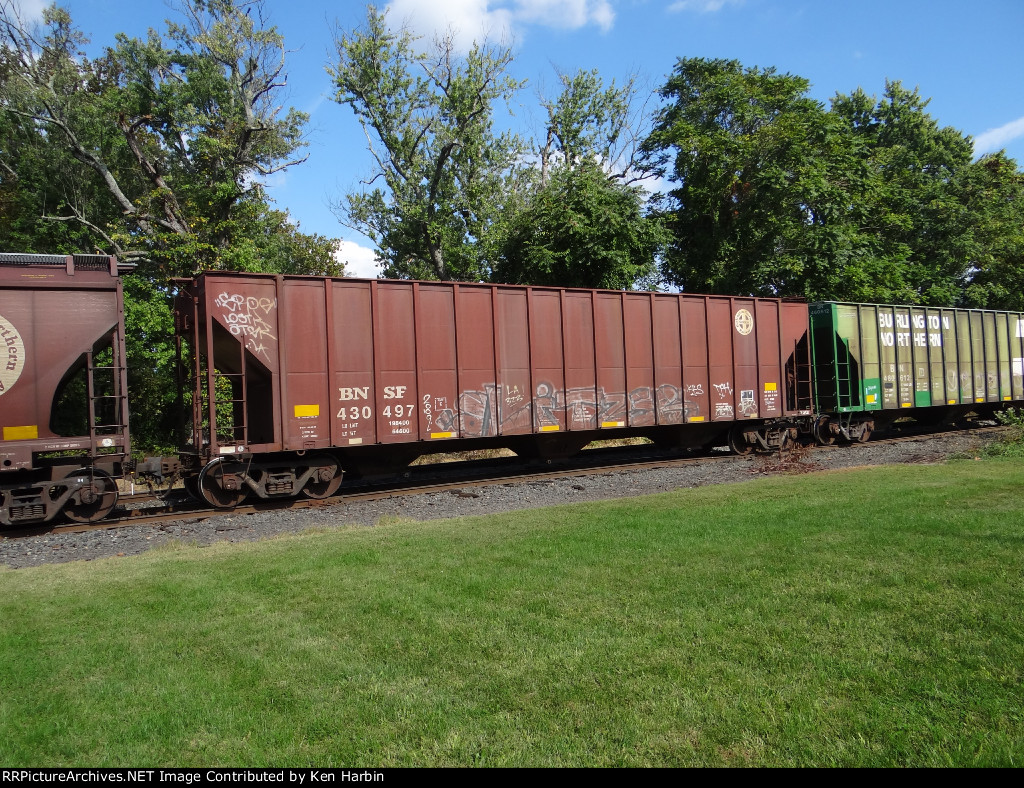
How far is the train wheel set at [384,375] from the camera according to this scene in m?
10.2

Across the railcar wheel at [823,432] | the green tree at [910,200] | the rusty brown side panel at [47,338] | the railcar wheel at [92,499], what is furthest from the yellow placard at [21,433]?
the green tree at [910,200]

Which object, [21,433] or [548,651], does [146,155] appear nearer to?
[21,433]

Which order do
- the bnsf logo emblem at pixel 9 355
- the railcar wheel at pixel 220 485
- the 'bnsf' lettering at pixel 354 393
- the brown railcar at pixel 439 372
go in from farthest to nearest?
the 'bnsf' lettering at pixel 354 393 → the brown railcar at pixel 439 372 → the railcar wheel at pixel 220 485 → the bnsf logo emblem at pixel 9 355

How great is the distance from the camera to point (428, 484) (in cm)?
1357

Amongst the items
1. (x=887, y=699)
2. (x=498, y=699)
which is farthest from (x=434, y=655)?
(x=887, y=699)

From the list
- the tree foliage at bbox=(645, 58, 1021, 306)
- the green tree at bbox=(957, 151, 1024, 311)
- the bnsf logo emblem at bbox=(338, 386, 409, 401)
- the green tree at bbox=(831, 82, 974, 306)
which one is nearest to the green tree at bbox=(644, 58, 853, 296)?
the tree foliage at bbox=(645, 58, 1021, 306)

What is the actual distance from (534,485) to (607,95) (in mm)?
28412

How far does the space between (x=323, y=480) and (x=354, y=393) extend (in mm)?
1710

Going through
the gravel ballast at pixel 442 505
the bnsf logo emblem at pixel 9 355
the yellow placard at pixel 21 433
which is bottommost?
the gravel ballast at pixel 442 505

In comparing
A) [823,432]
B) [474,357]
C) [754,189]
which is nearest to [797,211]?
[754,189]

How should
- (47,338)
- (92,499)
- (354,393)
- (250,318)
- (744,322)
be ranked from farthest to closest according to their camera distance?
(744,322) < (354,393) < (250,318) < (92,499) < (47,338)

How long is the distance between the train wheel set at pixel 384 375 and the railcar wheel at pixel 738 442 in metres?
0.04

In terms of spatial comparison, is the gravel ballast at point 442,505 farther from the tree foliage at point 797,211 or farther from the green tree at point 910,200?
the green tree at point 910,200

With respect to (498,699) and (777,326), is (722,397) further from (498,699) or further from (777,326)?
(498,699)
